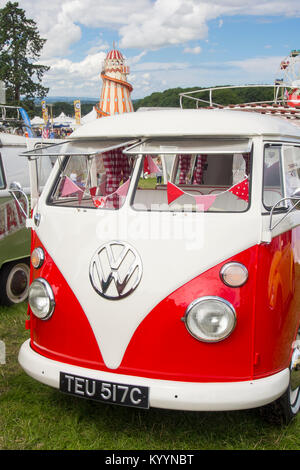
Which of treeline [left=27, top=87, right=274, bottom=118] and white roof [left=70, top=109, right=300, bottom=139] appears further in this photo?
treeline [left=27, top=87, right=274, bottom=118]

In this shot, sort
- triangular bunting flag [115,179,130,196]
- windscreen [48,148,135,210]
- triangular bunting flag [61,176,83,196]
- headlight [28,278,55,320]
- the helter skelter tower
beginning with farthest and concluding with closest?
1. the helter skelter tower
2. triangular bunting flag [61,176,83,196]
3. windscreen [48,148,135,210]
4. triangular bunting flag [115,179,130,196]
5. headlight [28,278,55,320]

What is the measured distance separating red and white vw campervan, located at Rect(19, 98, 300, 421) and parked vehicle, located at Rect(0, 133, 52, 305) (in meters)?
1.90

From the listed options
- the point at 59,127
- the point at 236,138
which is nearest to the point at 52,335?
the point at 236,138

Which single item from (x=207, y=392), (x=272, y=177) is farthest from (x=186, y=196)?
(x=207, y=392)

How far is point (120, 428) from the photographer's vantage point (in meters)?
3.31

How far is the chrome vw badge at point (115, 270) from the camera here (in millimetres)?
2980

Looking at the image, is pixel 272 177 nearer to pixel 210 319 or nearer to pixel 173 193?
pixel 173 193

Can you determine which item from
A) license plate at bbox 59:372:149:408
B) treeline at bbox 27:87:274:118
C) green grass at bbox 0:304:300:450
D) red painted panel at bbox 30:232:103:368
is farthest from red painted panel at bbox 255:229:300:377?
treeline at bbox 27:87:274:118

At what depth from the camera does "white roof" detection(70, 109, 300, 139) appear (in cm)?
325

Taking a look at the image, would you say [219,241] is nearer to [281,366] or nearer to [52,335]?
[281,366]

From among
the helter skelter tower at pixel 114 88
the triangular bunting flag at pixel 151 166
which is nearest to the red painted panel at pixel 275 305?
the triangular bunting flag at pixel 151 166

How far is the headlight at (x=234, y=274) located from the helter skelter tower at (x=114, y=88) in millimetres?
15921

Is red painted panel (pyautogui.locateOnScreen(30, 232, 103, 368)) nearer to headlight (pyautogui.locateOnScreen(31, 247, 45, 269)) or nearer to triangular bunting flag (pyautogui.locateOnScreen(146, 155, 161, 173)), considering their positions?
headlight (pyautogui.locateOnScreen(31, 247, 45, 269))

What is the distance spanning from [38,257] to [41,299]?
0.31m
